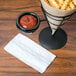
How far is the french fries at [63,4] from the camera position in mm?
602

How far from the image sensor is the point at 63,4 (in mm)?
605

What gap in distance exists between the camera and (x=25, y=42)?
2.49ft

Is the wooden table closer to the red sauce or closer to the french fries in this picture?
the red sauce

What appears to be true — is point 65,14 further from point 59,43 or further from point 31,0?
point 31,0

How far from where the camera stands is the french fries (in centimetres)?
60

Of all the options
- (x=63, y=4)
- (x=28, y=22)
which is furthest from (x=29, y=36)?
(x=63, y=4)

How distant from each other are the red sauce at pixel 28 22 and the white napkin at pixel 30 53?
0.05 metres

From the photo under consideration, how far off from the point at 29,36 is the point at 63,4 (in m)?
0.23

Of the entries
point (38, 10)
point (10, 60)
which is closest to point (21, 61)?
point (10, 60)

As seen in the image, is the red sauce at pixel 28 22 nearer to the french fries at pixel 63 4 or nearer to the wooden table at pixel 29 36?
the wooden table at pixel 29 36

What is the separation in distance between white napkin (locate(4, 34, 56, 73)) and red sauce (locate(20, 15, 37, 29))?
53 millimetres

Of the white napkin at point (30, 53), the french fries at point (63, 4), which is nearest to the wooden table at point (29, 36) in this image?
the white napkin at point (30, 53)

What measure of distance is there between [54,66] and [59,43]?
105mm

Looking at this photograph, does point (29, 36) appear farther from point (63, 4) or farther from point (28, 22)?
point (63, 4)
